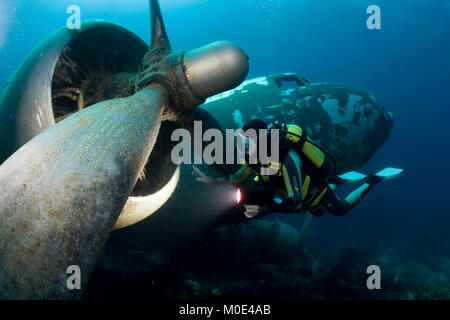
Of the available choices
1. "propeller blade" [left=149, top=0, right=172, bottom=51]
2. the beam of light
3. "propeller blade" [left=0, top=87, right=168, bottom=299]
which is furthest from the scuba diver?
"propeller blade" [left=0, top=87, right=168, bottom=299]

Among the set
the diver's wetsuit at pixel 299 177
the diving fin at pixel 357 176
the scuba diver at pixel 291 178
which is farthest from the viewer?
the diving fin at pixel 357 176

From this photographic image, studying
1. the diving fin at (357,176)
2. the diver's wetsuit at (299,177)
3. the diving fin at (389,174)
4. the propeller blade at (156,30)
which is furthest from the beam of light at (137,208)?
the diving fin at (389,174)

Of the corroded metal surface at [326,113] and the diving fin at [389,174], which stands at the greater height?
the corroded metal surface at [326,113]

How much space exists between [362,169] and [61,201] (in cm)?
3883

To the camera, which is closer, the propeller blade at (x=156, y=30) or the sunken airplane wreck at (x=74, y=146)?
the sunken airplane wreck at (x=74, y=146)

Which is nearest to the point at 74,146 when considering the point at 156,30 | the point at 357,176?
the point at 156,30

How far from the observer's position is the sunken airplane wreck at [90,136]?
3.38 feet

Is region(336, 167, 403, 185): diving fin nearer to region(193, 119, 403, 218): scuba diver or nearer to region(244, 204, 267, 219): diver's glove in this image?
region(193, 119, 403, 218): scuba diver

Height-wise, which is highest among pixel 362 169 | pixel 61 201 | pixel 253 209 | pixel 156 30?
pixel 156 30

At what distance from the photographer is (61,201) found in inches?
42.7

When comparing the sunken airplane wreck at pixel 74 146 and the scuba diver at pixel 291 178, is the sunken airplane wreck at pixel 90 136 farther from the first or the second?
the scuba diver at pixel 291 178

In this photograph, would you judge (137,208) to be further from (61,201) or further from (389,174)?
(389,174)

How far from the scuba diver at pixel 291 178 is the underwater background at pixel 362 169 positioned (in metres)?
1.34

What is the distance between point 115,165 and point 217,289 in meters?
3.65
